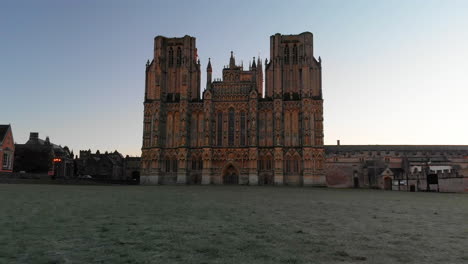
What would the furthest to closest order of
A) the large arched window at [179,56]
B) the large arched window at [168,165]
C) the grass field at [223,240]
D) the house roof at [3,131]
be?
the large arched window at [179,56]
the large arched window at [168,165]
the house roof at [3,131]
the grass field at [223,240]

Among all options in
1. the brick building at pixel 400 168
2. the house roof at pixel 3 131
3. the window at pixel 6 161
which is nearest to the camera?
the brick building at pixel 400 168

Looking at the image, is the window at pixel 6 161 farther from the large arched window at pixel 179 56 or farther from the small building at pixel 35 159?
the large arched window at pixel 179 56

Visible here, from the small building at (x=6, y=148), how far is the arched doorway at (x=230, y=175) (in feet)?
117

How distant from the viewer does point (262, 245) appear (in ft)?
27.0

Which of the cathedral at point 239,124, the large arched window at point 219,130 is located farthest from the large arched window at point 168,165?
the large arched window at point 219,130

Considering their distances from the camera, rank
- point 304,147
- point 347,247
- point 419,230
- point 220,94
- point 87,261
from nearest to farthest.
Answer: point 87,261
point 347,247
point 419,230
point 304,147
point 220,94

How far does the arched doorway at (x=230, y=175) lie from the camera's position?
6556cm

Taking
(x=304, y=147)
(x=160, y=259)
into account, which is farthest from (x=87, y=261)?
(x=304, y=147)

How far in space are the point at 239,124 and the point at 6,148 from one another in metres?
38.5

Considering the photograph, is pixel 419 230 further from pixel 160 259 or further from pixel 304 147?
pixel 304 147

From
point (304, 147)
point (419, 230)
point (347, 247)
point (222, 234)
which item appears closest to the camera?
point (347, 247)

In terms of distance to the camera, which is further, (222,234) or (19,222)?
(19,222)

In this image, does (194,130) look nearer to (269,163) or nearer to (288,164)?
(269,163)

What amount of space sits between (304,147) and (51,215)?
5279 centimetres
